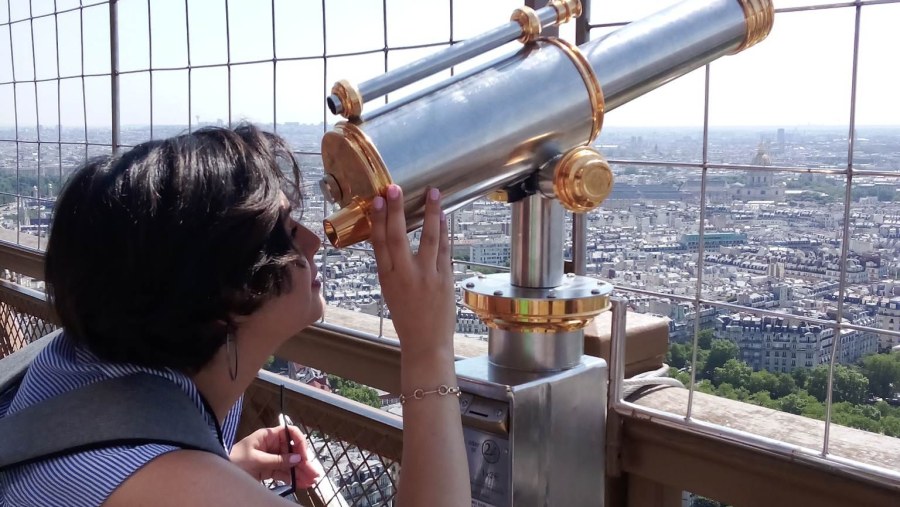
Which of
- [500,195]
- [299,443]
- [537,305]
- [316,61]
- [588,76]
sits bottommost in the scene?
[299,443]

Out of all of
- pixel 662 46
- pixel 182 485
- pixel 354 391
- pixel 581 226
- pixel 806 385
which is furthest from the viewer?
pixel 354 391

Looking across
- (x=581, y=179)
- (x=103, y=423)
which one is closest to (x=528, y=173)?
(x=581, y=179)

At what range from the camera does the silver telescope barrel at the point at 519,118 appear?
2.32 feet

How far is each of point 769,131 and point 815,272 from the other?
20cm

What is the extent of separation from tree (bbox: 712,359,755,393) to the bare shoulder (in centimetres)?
75

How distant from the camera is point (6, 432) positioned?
0.68 metres

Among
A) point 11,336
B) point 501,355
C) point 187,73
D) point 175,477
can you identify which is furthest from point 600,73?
point 11,336

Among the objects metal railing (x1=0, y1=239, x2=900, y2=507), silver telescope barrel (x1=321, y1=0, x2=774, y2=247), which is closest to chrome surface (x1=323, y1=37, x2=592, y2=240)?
silver telescope barrel (x1=321, y1=0, x2=774, y2=247)

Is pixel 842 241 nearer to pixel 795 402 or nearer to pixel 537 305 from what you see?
pixel 795 402

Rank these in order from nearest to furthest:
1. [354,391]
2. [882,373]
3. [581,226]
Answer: [882,373] → [581,226] → [354,391]

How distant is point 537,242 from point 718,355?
1.53 ft

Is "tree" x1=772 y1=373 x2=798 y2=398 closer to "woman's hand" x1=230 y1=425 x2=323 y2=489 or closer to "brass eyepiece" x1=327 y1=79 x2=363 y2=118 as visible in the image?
"woman's hand" x1=230 y1=425 x2=323 y2=489

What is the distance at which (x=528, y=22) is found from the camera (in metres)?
0.81

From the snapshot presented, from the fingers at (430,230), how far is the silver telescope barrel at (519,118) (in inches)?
0.4
